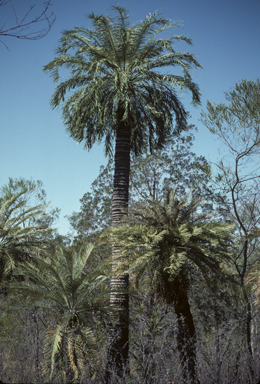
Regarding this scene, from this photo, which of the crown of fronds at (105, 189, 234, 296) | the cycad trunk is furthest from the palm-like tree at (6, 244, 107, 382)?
the crown of fronds at (105, 189, 234, 296)

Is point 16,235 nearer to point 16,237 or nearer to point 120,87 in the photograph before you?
point 16,237

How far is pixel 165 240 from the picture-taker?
35.0 ft

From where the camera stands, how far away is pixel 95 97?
12.4 metres

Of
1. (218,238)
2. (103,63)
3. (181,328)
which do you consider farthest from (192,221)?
(103,63)

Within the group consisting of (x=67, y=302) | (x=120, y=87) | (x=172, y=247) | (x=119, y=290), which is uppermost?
(x=120, y=87)

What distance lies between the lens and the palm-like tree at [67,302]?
9.75 metres

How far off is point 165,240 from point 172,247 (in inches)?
14.4

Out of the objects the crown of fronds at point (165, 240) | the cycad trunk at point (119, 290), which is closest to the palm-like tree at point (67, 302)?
the cycad trunk at point (119, 290)

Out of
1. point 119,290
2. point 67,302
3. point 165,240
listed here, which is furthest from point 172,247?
point 67,302

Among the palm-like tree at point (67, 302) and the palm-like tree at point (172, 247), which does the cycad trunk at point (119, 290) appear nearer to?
the palm-like tree at point (67, 302)

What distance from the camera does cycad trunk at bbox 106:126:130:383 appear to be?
1073 centimetres

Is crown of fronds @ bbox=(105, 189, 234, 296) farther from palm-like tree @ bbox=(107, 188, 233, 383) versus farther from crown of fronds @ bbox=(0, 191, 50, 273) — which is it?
crown of fronds @ bbox=(0, 191, 50, 273)

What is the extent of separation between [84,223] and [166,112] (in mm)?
10132

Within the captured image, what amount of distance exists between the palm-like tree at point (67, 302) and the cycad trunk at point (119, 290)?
453 millimetres
